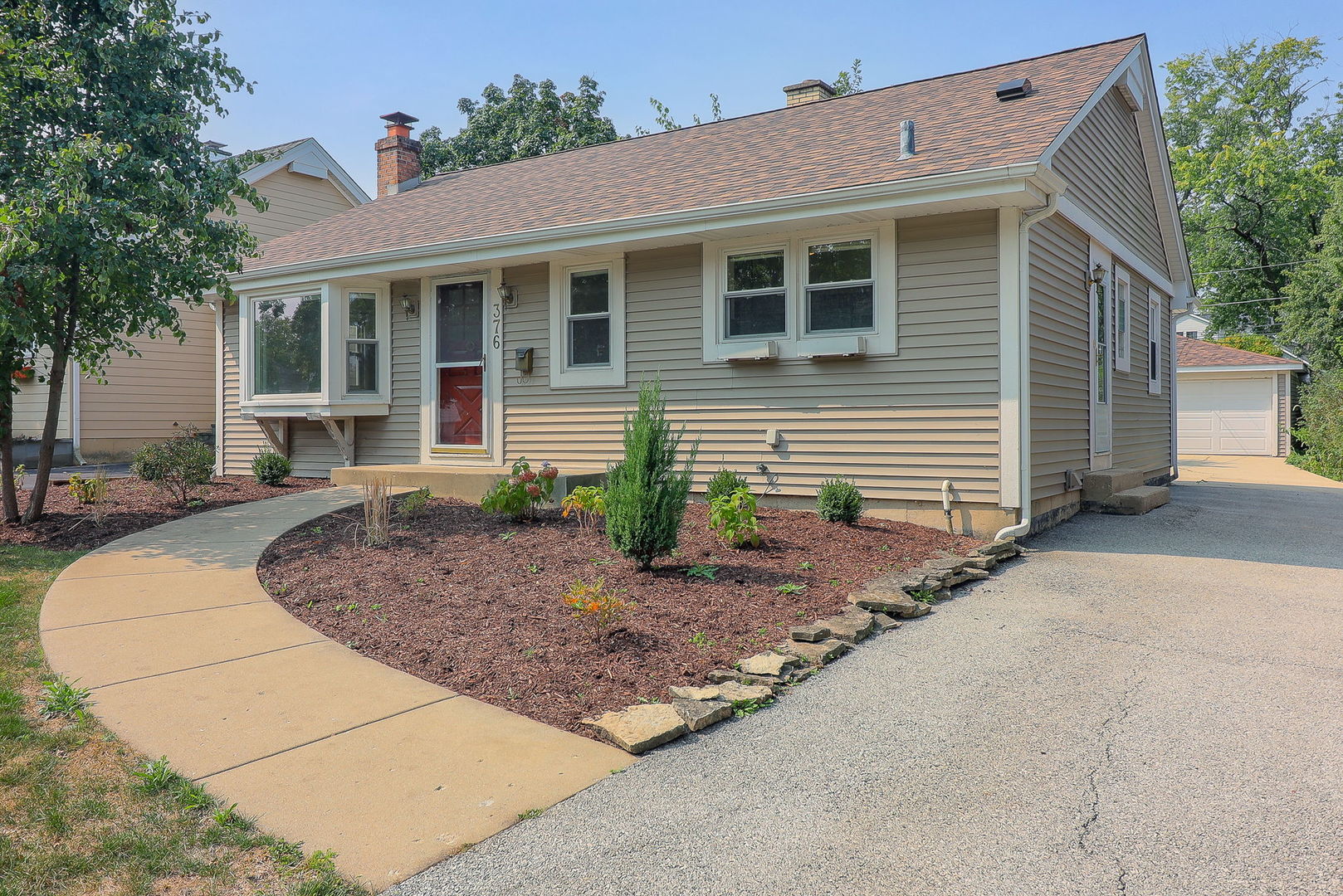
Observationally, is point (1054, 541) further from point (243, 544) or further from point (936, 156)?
point (243, 544)

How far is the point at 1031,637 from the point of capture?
4.76m

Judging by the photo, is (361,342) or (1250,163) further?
(1250,163)

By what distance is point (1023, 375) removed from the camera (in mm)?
7121

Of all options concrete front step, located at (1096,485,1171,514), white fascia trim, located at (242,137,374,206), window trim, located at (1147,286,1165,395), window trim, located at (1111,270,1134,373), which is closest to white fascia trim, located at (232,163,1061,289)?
concrete front step, located at (1096,485,1171,514)

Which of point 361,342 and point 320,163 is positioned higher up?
point 320,163

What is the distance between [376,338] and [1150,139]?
10580 millimetres

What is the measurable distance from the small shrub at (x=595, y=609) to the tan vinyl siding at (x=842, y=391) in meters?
3.99

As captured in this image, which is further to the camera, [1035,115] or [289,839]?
[1035,115]

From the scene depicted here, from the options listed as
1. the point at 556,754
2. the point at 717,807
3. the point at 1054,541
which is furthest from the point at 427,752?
the point at 1054,541

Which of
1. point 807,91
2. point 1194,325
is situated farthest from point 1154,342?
point 1194,325

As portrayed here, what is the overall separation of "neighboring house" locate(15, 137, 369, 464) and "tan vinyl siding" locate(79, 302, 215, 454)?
13 millimetres

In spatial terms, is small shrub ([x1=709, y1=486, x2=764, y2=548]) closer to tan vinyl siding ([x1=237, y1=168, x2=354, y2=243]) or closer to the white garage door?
tan vinyl siding ([x1=237, y1=168, x2=354, y2=243])

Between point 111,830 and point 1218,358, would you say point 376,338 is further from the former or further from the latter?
point 1218,358

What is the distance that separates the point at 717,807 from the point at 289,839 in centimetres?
134
